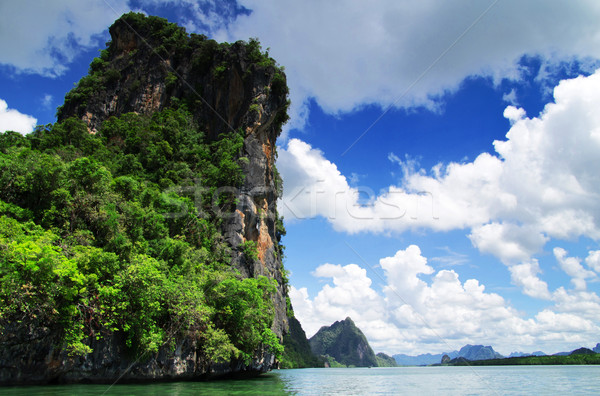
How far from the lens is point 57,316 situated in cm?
1380

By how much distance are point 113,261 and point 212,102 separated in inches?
1232

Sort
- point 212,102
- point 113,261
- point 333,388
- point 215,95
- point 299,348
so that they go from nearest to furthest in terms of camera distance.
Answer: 1. point 113,261
2. point 333,388
3. point 215,95
4. point 212,102
5. point 299,348

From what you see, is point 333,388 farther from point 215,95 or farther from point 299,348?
point 299,348

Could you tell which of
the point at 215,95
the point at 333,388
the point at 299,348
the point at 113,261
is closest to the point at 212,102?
the point at 215,95

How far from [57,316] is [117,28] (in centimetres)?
5204

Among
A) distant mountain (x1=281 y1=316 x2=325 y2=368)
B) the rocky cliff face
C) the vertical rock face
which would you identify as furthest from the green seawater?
distant mountain (x1=281 y1=316 x2=325 y2=368)

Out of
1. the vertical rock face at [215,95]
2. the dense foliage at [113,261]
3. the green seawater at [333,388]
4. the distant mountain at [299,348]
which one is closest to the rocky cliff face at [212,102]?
the vertical rock face at [215,95]

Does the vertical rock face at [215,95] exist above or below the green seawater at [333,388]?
above

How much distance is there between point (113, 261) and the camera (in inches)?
610

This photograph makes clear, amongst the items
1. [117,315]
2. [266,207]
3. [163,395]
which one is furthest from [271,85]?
[163,395]

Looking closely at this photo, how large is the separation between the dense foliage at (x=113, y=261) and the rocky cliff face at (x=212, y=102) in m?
1.89

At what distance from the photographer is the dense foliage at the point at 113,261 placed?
13.2 meters

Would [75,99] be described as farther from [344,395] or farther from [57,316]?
[344,395]

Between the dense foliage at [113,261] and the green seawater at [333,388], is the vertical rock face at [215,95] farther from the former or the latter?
the green seawater at [333,388]
